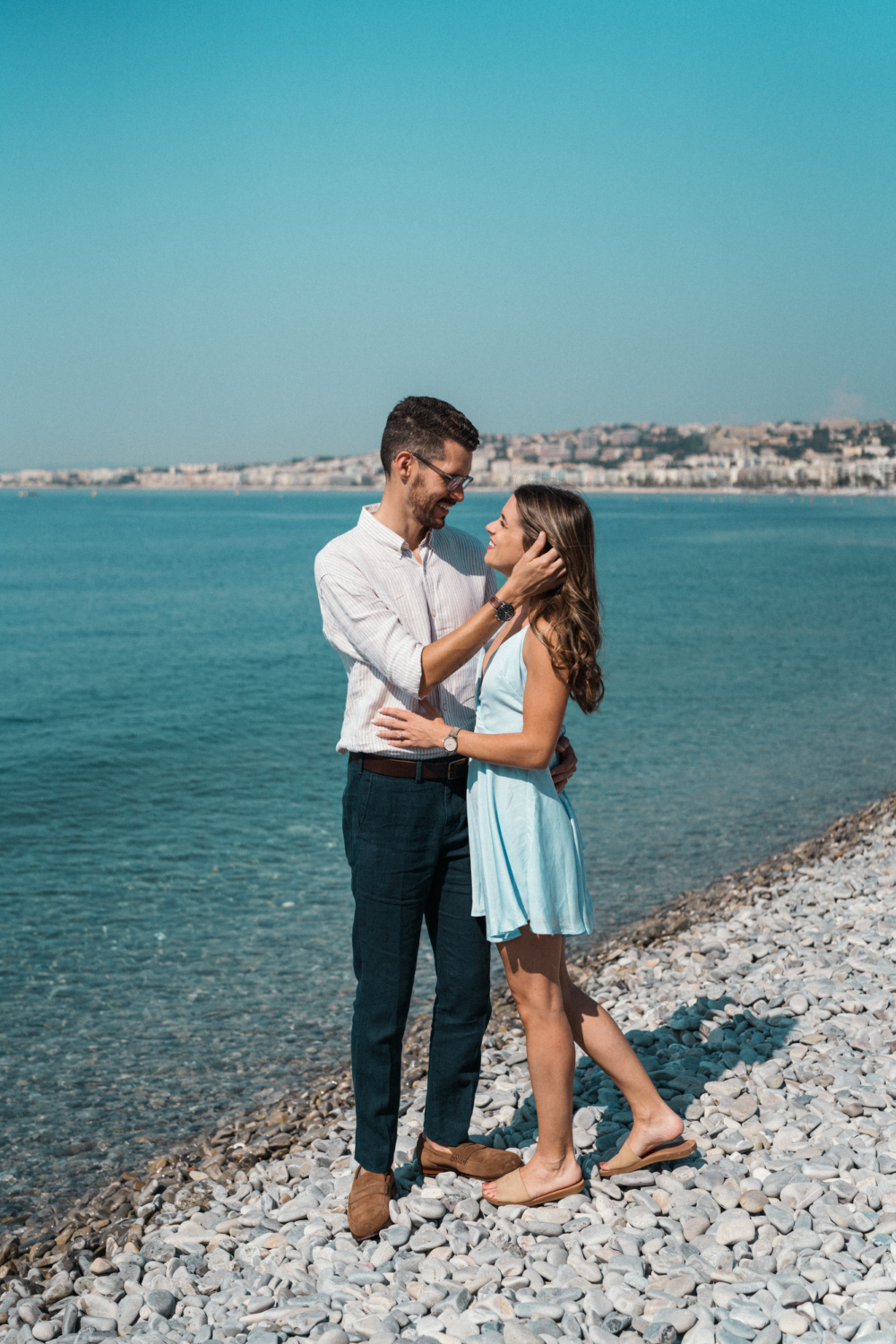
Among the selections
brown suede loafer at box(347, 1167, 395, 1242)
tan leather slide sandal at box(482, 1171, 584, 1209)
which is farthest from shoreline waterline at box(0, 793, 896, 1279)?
tan leather slide sandal at box(482, 1171, 584, 1209)

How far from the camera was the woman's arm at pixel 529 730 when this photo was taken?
11.5 ft

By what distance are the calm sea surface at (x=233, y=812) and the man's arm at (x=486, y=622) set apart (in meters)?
3.88

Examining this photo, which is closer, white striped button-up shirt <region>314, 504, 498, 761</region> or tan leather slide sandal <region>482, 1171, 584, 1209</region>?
white striped button-up shirt <region>314, 504, 498, 761</region>

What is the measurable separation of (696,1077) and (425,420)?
10.3 ft

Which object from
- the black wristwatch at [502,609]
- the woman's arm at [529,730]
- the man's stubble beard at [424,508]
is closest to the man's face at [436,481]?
the man's stubble beard at [424,508]

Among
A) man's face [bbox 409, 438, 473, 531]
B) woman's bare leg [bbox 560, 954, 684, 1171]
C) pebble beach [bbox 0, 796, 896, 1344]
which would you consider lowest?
pebble beach [bbox 0, 796, 896, 1344]

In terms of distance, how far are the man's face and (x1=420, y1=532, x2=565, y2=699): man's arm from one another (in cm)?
41

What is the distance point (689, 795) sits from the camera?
14016mm

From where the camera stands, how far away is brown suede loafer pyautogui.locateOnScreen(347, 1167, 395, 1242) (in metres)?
3.87

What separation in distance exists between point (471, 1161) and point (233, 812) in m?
10.1

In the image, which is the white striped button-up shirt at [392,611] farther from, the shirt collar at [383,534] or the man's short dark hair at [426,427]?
the man's short dark hair at [426,427]

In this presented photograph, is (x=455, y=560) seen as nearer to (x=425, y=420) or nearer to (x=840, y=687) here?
(x=425, y=420)

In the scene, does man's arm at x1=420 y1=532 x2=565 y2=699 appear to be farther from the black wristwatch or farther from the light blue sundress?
the light blue sundress

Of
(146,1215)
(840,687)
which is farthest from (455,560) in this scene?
(840,687)
